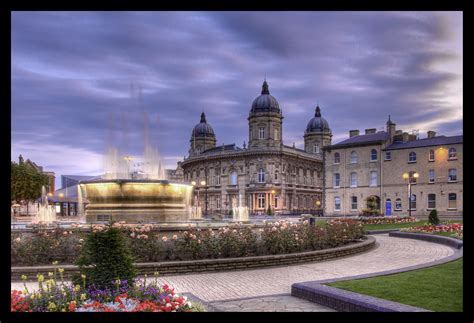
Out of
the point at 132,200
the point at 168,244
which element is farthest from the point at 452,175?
the point at 168,244

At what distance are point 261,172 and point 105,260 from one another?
254 feet

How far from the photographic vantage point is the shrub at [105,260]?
24.6 feet

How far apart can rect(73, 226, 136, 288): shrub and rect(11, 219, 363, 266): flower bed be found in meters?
4.59

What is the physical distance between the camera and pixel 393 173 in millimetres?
58062

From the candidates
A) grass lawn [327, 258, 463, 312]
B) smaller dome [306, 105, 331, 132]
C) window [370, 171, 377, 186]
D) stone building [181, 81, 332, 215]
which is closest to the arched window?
window [370, 171, 377, 186]

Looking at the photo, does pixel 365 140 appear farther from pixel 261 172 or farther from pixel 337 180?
pixel 261 172

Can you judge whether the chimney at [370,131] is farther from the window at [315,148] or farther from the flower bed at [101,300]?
the flower bed at [101,300]

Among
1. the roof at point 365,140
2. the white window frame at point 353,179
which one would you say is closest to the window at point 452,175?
the roof at point 365,140
